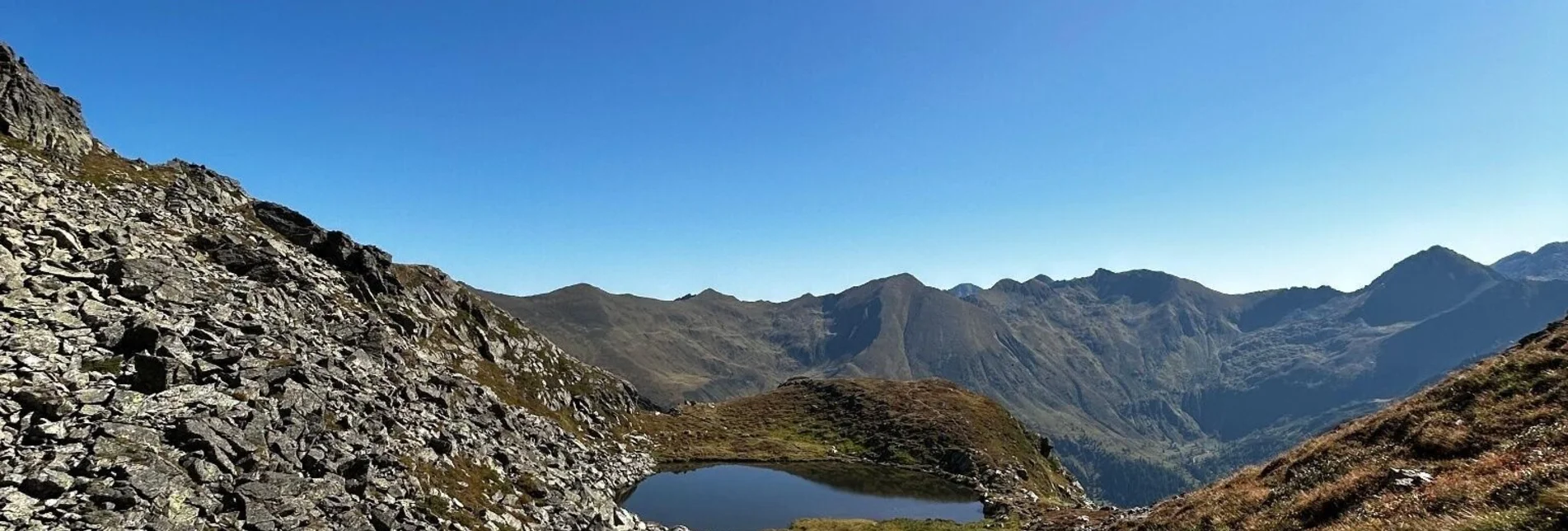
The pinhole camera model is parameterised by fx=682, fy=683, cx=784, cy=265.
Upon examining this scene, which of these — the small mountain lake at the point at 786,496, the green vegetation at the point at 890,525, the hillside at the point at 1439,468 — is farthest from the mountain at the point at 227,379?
the hillside at the point at 1439,468

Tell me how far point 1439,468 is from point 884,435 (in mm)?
115002

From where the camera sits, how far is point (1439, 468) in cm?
2202

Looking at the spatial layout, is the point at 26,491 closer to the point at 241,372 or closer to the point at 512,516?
the point at 241,372

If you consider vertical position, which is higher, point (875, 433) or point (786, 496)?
point (875, 433)

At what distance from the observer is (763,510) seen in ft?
279

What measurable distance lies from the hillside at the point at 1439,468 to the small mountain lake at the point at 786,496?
51.6m

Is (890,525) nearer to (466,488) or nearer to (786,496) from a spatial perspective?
(786,496)

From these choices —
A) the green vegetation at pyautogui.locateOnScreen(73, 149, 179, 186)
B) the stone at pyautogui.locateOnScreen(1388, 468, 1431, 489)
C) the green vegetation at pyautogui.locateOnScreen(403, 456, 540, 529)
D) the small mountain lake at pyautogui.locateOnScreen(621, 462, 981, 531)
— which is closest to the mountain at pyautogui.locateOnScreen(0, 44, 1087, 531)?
the green vegetation at pyautogui.locateOnScreen(403, 456, 540, 529)

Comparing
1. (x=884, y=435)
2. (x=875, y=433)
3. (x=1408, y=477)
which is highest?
(x=1408, y=477)

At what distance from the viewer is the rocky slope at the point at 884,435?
113812 mm

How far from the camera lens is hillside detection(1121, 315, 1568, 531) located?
15609 mm

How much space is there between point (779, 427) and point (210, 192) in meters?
102

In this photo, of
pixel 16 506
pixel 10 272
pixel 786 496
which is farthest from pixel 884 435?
pixel 16 506

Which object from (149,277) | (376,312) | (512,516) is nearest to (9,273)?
(149,277)
